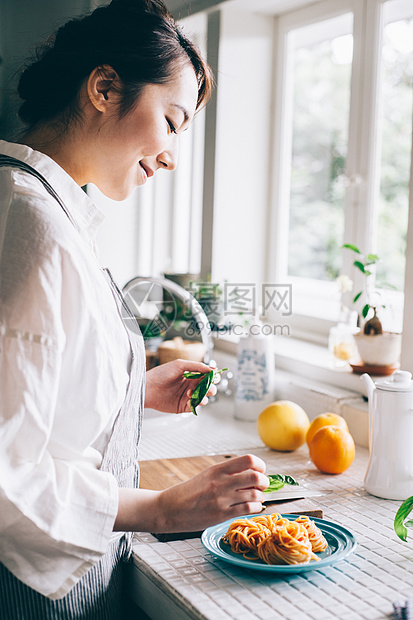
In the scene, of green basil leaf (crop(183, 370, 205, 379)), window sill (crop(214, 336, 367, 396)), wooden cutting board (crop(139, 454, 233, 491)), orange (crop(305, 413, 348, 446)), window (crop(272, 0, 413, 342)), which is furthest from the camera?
window (crop(272, 0, 413, 342))

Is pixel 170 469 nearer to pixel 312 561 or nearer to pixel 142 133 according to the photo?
pixel 312 561

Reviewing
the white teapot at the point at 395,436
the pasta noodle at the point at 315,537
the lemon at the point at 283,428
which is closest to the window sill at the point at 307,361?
the lemon at the point at 283,428

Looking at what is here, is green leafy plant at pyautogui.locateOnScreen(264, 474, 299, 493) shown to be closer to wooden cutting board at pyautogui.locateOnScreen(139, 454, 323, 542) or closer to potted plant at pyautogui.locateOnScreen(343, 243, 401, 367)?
wooden cutting board at pyautogui.locateOnScreen(139, 454, 323, 542)

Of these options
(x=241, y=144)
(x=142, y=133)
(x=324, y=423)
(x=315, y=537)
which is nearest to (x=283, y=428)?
(x=324, y=423)

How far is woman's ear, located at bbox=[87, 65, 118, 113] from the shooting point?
0.92 m

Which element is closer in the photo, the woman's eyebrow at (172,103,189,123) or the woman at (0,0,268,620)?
the woman at (0,0,268,620)

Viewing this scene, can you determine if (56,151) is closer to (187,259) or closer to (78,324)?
(78,324)

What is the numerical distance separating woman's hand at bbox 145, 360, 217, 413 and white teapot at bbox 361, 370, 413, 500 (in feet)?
1.07

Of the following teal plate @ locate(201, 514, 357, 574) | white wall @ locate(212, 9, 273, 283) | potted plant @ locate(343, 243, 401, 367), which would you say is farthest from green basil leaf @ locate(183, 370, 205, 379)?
white wall @ locate(212, 9, 273, 283)

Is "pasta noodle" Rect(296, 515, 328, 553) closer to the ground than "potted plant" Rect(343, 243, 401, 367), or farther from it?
closer to the ground

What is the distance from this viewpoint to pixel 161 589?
2.95 feet

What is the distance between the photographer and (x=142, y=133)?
37.2 inches

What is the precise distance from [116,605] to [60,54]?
0.81m

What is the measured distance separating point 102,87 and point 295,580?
28.5 inches
